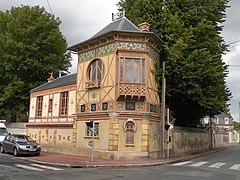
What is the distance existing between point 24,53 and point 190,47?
20.1m

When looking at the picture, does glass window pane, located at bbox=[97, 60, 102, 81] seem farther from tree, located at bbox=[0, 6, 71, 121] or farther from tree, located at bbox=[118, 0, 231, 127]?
tree, located at bbox=[0, 6, 71, 121]

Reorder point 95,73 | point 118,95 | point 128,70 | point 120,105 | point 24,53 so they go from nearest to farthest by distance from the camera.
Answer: point 118,95, point 120,105, point 128,70, point 95,73, point 24,53

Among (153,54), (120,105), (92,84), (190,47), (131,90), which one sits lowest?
(120,105)

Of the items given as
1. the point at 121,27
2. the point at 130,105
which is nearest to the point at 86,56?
the point at 121,27

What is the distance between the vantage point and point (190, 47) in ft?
66.0

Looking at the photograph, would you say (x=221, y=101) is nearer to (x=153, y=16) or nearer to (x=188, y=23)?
(x=188, y=23)

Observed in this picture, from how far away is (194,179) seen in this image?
10.6m

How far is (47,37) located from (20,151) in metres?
18.1

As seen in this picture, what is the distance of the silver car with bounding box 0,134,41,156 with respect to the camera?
61.3 ft

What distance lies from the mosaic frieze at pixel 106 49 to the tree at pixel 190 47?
3721 millimetres

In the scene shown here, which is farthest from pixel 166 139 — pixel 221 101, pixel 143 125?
pixel 221 101

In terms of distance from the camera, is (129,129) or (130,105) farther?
(130,105)

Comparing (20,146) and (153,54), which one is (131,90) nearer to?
(153,54)

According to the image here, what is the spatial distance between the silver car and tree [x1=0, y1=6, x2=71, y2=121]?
451 inches
